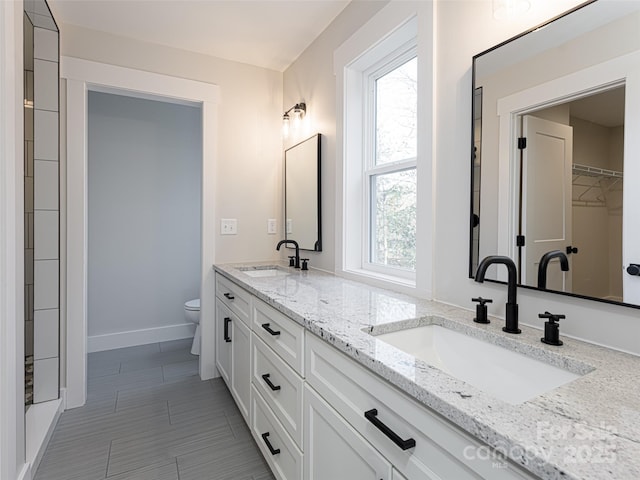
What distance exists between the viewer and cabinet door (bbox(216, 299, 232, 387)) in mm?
2237

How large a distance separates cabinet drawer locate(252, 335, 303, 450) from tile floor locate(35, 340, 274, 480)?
1.43 ft

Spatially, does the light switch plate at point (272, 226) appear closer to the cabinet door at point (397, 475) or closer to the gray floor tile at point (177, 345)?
the gray floor tile at point (177, 345)

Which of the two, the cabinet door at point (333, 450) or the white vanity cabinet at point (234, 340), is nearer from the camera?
the cabinet door at point (333, 450)

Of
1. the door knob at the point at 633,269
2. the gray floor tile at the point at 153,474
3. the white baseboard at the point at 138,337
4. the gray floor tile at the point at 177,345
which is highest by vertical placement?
the door knob at the point at 633,269

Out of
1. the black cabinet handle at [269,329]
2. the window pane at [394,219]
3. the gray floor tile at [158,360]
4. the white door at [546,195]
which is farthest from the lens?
the gray floor tile at [158,360]

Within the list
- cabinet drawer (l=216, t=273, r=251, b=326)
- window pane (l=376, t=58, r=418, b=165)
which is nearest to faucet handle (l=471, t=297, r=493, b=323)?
window pane (l=376, t=58, r=418, b=165)

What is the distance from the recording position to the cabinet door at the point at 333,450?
87 centimetres

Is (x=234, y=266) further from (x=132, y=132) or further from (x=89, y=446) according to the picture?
(x=132, y=132)

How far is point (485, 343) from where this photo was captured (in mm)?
1057

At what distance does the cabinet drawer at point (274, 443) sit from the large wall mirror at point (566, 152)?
1.01 metres

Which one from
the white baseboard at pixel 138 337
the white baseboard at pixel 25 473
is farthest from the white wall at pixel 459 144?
the white baseboard at pixel 138 337

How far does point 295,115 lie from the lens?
8.75 feet

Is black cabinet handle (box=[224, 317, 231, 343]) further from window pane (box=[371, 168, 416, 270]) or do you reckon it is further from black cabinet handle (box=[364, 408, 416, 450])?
black cabinet handle (box=[364, 408, 416, 450])

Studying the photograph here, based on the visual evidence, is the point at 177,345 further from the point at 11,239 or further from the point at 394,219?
the point at 394,219
